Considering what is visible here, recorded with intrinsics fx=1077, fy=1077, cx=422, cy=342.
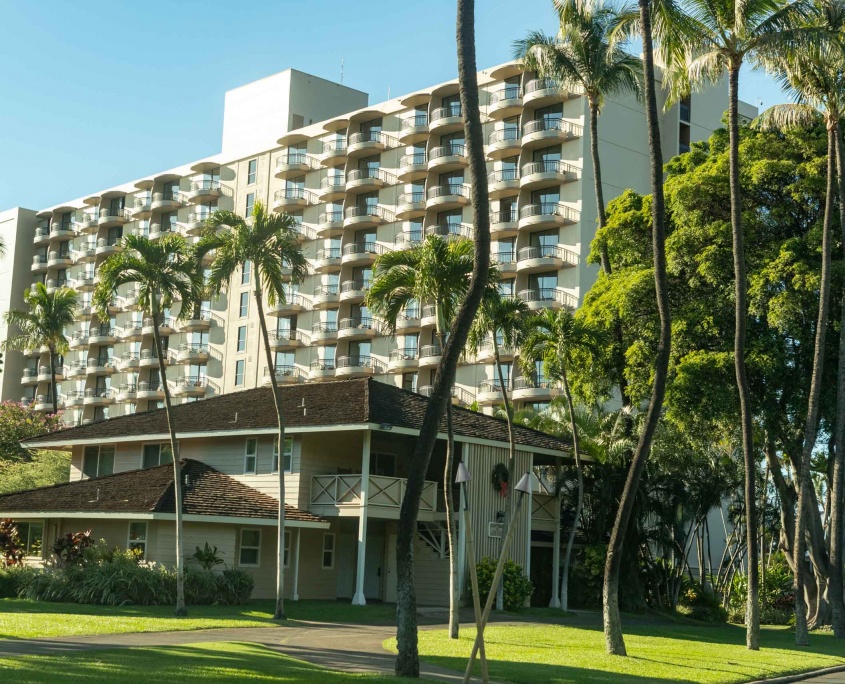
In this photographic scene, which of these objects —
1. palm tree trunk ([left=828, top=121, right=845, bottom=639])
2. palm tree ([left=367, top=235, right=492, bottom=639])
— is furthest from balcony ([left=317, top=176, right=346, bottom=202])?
palm tree ([left=367, top=235, right=492, bottom=639])

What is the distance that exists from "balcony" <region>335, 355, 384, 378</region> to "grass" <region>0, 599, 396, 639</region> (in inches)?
1551

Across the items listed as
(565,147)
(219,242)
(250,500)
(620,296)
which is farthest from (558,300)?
(219,242)

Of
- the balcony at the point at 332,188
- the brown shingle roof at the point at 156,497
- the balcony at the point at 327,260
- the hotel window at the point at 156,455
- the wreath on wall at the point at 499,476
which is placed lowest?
the brown shingle roof at the point at 156,497

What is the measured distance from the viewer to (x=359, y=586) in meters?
34.3

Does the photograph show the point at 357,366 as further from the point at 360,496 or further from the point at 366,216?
the point at 360,496

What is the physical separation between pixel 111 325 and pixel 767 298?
71546 mm

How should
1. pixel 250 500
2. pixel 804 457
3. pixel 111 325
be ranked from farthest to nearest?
1. pixel 111 325
2. pixel 250 500
3. pixel 804 457

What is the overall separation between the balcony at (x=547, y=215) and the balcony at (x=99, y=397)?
4175cm

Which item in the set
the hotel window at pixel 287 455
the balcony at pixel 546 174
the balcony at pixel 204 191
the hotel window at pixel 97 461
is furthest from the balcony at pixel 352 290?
the hotel window at pixel 287 455

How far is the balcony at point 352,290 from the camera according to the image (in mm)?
76500

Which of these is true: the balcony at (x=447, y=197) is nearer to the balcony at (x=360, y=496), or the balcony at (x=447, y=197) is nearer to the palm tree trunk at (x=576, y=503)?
the palm tree trunk at (x=576, y=503)

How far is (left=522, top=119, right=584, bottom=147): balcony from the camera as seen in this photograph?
66625 mm

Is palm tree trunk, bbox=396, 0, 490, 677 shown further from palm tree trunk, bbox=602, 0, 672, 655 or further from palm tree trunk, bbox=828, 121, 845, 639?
palm tree trunk, bbox=828, 121, 845, 639

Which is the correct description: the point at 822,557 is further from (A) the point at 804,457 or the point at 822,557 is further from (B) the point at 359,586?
(B) the point at 359,586
